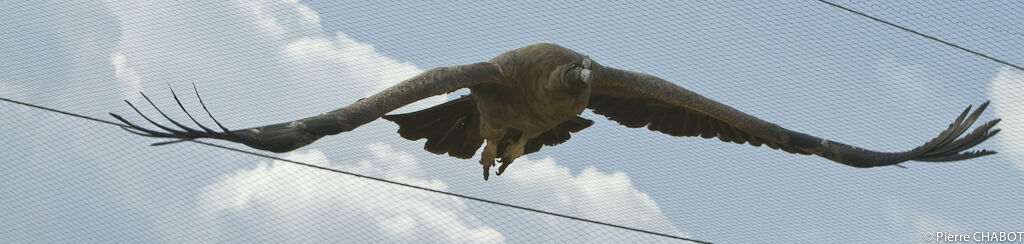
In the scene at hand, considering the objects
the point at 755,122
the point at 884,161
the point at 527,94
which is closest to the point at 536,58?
the point at 527,94

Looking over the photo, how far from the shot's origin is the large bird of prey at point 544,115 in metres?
6.58

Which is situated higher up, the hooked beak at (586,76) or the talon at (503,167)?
the hooked beak at (586,76)

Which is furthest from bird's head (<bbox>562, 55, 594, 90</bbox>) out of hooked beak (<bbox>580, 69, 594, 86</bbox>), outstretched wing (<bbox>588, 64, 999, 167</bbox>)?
outstretched wing (<bbox>588, 64, 999, 167</bbox>)

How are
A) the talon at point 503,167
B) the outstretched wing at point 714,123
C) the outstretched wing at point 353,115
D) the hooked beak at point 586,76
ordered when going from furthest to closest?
1. the talon at point 503,167
2. the outstretched wing at point 714,123
3. the hooked beak at point 586,76
4. the outstretched wing at point 353,115

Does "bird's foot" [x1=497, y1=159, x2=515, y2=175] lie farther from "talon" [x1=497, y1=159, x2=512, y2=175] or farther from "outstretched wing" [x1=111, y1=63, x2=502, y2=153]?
"outstretched wing" [x1=111, y1=63, x2=502, y2=153]

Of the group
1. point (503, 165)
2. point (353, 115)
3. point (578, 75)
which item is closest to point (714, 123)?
point (503, 165)

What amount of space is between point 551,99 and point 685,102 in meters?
1.16

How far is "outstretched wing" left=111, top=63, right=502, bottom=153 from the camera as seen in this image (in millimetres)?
5801

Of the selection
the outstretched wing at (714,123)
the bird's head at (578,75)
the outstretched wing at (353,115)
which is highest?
the outstretched wing at (714,123)

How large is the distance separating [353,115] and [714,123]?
274 centimetres

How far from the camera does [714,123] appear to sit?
8203mm

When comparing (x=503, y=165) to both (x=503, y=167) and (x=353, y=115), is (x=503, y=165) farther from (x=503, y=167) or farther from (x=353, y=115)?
(x=353, y=115)

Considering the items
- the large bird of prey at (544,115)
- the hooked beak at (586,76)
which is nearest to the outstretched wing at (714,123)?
the large bird of prey at (544,115)

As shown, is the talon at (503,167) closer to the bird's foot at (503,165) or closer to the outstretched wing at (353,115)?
the bird's foot at (503,165)
